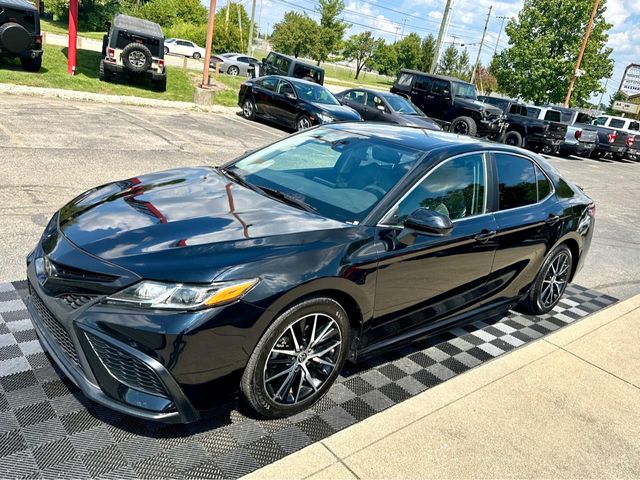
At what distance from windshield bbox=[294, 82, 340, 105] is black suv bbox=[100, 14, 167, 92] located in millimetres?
4402

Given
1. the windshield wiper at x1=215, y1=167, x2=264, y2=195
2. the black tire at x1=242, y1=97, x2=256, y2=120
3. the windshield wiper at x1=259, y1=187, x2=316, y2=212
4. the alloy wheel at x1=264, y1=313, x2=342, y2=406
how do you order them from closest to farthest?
the alloy wheel at x1=264, y1=313, x2=342, y2=406, the windshield wiper at x1=259, y1=187, x2=316, y2=212, the windshield wiper at x1=215, y1=167, x2=264, y2=195, the black tire at x1=242, y1=97, x2=256, y2=120

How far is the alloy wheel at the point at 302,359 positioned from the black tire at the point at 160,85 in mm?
14963

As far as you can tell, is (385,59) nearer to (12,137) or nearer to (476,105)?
(476,105)

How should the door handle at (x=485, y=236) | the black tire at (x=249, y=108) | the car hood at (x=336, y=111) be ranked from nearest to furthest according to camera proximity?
1. the door handle at (x=485, y=236)
2. the car hood at (x=336, y=111)
3. the black tire at (x=249, y=108)

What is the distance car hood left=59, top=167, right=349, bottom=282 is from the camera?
2650 millimetres

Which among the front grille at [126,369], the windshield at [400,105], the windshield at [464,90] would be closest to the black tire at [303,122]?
the windshield at [400,105]

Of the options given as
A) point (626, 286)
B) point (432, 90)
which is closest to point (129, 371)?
point (626, 286)

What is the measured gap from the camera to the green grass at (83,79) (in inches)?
548

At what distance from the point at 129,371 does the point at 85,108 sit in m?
11.6

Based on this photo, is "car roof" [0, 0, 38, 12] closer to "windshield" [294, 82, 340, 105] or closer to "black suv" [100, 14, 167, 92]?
"black suv" [100, 14, 167, 92]

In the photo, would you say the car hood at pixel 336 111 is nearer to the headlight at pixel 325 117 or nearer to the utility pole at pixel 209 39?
the headlight at pixel 325 117

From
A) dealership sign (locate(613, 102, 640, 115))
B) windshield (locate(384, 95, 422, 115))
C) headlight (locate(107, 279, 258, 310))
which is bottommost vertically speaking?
headlight (locate(107, 279, 258, 310))

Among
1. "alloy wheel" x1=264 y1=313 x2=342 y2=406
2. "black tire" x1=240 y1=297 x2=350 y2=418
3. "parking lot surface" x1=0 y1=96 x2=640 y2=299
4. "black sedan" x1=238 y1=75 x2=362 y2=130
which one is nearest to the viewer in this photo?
"black tire" x1=240 y1=297 x2=350 y2=418

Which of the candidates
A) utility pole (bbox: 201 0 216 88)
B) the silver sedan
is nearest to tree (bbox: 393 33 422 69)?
the silver sedan
